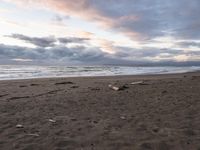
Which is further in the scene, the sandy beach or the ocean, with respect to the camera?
the ocean

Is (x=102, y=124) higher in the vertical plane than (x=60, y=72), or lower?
lower

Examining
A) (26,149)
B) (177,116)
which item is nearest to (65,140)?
(26,149)

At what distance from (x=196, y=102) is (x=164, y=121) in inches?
108

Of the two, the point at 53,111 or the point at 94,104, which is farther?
the point at 94,104

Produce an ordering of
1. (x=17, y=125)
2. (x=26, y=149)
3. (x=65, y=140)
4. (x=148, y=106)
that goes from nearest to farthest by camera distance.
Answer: (x=26, y=149) → (x=65, y=140) → (x=17, y=125) → (x=148, y=106)

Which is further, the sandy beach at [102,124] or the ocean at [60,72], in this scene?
the ocean at [60,72]

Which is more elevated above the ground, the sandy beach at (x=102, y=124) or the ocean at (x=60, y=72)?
the ocean at (x=60, y=72)

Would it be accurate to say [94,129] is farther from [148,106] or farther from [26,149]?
[148,106]

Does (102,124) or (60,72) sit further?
(60,72)

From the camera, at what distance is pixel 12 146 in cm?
479

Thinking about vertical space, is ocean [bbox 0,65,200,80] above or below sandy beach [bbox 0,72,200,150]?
above

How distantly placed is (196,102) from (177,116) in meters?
2.08

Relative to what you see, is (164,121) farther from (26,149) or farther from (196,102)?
(26,149)

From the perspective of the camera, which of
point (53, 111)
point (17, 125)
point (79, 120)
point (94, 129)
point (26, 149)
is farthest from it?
point (53, 111)
